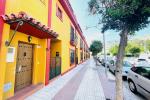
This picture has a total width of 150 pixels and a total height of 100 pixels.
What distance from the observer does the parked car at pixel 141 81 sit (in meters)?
6.47

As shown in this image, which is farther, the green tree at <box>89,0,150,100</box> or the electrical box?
the electrical box

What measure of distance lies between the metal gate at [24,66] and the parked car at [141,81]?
539cm

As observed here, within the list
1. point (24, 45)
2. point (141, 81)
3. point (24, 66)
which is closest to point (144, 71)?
point (141, 81)

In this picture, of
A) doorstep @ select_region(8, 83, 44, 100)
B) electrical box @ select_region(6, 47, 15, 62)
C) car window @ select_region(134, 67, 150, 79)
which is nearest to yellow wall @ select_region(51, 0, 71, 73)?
doorstep @ select_region(8, 83, 44, 100)

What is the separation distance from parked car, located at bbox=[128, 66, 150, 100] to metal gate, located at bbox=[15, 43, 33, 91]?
5.39 m

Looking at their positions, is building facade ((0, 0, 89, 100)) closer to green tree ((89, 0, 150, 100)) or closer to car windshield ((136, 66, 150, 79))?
green tree ((89, 0, 150, 100))

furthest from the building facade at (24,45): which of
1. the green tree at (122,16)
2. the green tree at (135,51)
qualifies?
the green tree at (135,51)

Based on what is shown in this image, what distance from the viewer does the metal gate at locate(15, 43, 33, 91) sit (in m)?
6.62

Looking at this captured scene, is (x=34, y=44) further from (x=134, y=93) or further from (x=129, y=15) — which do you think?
(x=134, y=93)

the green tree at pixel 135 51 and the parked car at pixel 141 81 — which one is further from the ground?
the green tree at pixel 135 51

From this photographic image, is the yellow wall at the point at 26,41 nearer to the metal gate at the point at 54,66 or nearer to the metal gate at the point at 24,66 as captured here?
the metal gate at the point at 24,66

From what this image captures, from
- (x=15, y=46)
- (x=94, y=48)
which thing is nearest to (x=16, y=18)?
(x=15, y=46)

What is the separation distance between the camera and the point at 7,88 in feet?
18.2

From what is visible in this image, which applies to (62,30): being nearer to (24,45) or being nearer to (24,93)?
(24,45)
